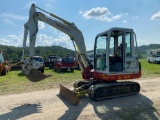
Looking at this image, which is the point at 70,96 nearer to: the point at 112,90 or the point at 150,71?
the point at 112,90

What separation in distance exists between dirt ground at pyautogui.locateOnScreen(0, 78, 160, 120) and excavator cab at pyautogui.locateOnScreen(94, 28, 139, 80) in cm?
138

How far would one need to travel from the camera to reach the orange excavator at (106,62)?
9914mm

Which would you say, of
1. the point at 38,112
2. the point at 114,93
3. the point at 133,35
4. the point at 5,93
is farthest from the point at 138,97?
the point at 5,93

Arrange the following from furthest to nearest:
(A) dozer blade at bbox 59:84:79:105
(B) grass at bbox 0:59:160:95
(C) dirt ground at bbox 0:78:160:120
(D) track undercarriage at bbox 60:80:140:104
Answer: (B) grass at bbox 0:59:160:95 → (D) track undercarriage at bbox 60:80:140:104 → (A) dozer blade at bbox 59:84:79:105 → (C) dirt ground at bbox 0:78:160:120

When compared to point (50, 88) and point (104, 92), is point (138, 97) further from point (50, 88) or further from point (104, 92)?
point (50, 88)

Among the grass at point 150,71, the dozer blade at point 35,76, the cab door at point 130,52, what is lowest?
the grass at point 150,71

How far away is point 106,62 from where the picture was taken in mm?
9984

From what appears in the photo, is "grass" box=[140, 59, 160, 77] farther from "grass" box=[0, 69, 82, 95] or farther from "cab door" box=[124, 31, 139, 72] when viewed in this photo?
"cab door" box=[124, 31, 139, 72]

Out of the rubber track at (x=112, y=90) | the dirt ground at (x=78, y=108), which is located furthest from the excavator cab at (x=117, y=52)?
the dirt ground at (x=78, y=108)

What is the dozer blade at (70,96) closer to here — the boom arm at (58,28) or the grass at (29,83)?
the boom arm at (58,28)

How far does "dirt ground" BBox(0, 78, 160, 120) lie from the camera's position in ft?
25.5

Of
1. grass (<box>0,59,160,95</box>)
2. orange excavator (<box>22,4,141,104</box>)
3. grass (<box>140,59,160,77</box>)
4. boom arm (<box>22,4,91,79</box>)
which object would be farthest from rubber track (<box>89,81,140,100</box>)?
grass (<box>140,59,160,77</box>)

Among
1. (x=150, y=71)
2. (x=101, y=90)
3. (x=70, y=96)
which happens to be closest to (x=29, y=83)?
(x=70, y=96)

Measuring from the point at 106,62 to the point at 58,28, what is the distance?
9.66 ft
